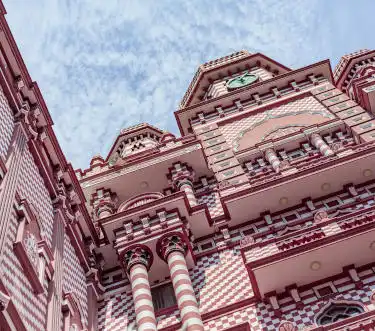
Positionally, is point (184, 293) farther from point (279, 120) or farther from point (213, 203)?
point (279, 120)

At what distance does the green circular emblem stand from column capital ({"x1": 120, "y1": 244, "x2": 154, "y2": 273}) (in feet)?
40.6

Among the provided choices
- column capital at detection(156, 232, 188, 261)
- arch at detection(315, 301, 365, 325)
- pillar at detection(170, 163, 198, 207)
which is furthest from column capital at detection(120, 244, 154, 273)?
arch at detection(315, 301, 365, 325)

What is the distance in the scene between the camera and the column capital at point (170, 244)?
14.3 metres

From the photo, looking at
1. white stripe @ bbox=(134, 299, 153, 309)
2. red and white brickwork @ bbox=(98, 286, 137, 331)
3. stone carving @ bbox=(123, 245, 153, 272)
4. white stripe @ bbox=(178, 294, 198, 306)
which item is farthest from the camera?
stone carving @ bbox=(123, 245, 153, 272)

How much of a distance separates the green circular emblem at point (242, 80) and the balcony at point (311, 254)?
13296 millimetres

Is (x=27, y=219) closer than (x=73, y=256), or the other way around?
(x=27, y=219)

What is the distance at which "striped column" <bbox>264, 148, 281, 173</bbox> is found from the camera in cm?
1815

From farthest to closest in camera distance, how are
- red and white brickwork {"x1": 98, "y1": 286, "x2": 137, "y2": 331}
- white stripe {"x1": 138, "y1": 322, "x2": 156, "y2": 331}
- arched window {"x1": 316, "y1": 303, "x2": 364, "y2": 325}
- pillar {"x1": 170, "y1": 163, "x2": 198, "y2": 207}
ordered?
1. pillar {"x1": 170, "y1": 163, "x2": 198, "y2": 207}
2. red and white brickwork {"x1": 98, "y1": 286, "x2": 137, "y2": 331}
3. white stripe {"x1": 138, "y1": 322, "x2": 156, "y2": 331}
4. arched window {"x1": 316, "y1": 303, "x2": 364, "y2": 325}

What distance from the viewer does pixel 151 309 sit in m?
13.0

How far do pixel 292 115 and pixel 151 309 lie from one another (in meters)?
10.2

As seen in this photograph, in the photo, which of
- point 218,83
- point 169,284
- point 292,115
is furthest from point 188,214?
point 218,83

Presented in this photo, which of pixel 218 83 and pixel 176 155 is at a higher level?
pixel 218 83

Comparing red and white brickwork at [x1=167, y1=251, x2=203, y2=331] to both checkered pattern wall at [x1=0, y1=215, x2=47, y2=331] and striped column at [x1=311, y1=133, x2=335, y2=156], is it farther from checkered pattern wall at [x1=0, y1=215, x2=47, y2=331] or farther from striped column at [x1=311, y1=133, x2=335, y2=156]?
striped column at [x1=311, y1=133, x2=335, y2=156]

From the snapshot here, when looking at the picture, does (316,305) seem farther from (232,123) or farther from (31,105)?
(232,123)
